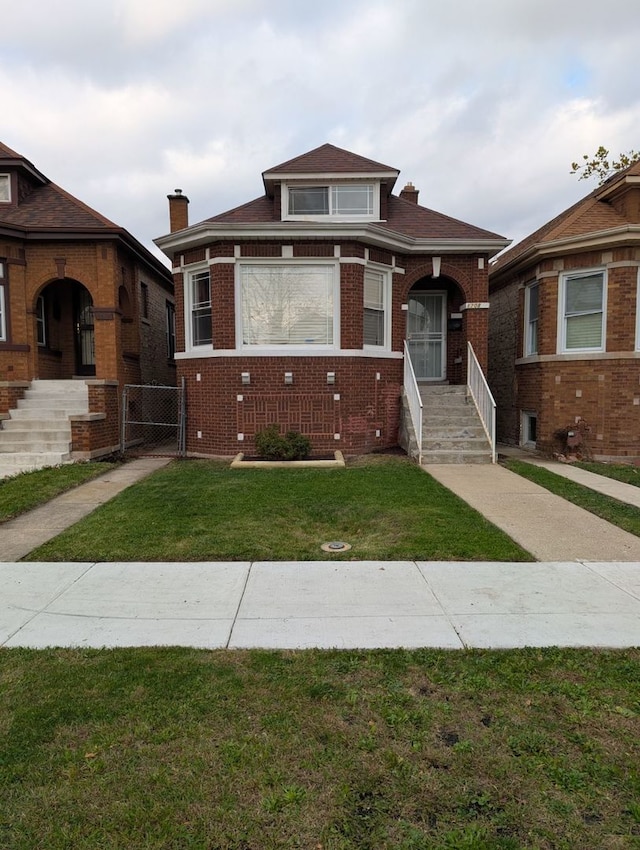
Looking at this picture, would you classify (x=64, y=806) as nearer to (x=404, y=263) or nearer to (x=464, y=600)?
(x=464, y=600)

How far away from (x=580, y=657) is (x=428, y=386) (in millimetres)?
9990

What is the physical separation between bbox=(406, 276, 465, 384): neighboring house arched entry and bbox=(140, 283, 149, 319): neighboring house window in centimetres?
703

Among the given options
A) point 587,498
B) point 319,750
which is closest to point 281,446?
point 587,498

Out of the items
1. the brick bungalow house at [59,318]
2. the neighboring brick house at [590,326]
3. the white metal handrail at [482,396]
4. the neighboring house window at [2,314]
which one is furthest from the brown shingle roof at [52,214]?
the neighboring brick house at [590,326]

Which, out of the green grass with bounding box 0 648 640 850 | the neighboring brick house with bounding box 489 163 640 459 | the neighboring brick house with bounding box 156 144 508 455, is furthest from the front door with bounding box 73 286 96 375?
the green grass with bounding box 0 648 640 850

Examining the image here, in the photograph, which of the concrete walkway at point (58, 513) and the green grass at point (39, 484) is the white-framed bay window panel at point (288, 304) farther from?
the green grass at point (39, 484)

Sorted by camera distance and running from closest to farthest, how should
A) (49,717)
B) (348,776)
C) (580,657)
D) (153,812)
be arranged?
(153,812), (348,776), (49,717), (580,657)

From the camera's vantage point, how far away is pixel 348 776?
2471 mm

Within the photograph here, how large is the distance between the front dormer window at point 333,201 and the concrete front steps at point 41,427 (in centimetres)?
620

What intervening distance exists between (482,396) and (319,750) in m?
9.93

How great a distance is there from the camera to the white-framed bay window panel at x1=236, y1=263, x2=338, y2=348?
1149cm

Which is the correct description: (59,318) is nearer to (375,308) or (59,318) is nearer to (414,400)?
(375,308)

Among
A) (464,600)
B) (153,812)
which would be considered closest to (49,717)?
(153,812)

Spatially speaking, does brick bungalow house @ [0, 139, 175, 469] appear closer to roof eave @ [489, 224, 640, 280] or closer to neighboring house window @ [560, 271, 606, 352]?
roof eave @ [489, 224, 640, 280]
